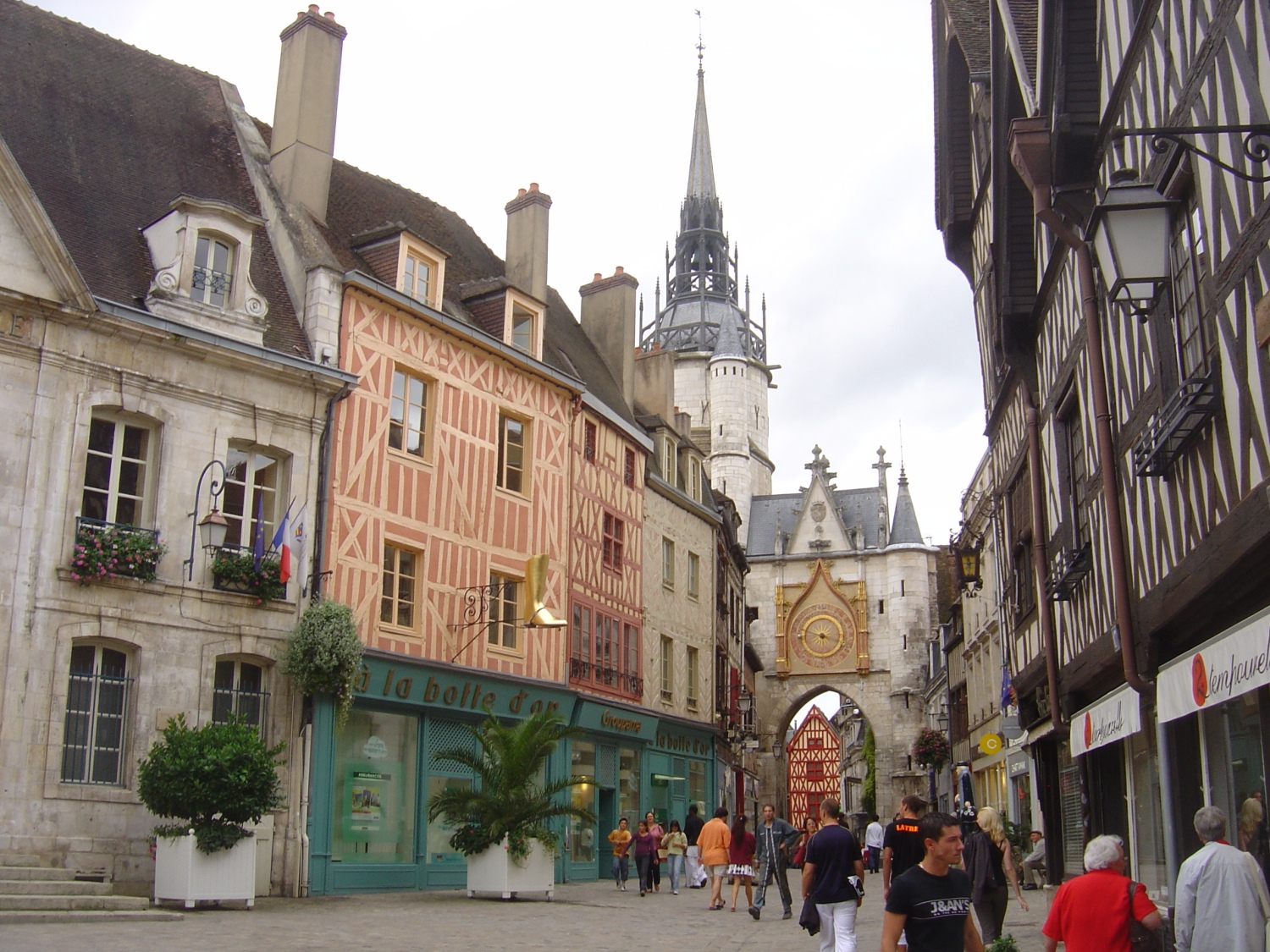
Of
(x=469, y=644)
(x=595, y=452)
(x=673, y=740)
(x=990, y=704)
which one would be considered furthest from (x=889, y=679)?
(x=469, y=644)

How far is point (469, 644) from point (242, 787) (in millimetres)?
4982

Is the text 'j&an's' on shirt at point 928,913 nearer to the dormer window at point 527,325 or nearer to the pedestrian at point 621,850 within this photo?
the pedestrian at point 621,850

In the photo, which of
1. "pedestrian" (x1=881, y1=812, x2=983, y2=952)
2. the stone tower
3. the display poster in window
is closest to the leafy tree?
the display poster in window

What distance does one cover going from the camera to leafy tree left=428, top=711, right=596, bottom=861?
12.6 m

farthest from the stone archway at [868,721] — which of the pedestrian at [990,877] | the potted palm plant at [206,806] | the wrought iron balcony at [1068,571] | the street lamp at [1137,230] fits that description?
the street lamp at [1137,230]

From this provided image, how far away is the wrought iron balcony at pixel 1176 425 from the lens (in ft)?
20.4

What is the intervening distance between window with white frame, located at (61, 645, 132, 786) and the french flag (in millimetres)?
1644

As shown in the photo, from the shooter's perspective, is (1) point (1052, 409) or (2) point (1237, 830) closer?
(2) point (1237, 830)

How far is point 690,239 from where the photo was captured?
7494 centimetres

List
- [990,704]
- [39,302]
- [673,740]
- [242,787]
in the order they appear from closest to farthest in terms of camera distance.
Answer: [242,787] → [39,302] → [673,740] → [990,704]

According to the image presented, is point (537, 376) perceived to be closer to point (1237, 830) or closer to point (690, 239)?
point (1237, 830)

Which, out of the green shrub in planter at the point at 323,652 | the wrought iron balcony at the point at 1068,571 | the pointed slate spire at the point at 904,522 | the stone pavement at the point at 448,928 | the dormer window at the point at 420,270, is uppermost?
the pointed slate spire at the point at 904,522

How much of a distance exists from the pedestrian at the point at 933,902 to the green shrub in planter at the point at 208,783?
7.58 m

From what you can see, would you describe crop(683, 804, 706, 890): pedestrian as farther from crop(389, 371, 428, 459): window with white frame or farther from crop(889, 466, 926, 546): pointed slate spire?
crop(889, 466, 926, 546): pointed slate spire
